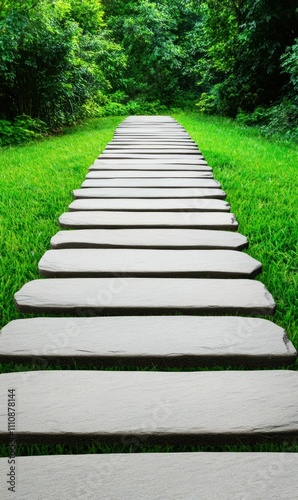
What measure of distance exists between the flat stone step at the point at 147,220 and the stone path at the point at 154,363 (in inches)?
6.2

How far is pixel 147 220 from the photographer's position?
9.18 ft

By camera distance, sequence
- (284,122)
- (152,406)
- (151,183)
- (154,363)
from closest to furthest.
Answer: (152,406)
(154,363)
(151,183)
(284,122)

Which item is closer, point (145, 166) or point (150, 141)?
point (145, 166)

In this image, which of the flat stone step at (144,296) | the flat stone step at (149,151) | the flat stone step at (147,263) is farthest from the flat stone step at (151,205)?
the flat stone step at (149,151)

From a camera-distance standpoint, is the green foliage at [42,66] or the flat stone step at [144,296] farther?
the green foliage at [42,66]

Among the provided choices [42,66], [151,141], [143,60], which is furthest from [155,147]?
[143,60]

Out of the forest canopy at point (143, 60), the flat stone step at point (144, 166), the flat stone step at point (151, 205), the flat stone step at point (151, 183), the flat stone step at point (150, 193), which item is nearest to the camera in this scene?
the flat stone step at point (151, 205)

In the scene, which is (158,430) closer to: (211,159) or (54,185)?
(54,185)

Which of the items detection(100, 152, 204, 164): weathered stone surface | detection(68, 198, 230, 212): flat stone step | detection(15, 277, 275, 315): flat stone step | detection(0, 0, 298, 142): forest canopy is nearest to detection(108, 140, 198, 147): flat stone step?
detection(100, 152, 204, 164): weathered stone surface

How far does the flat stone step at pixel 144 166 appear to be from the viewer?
14.7 feet

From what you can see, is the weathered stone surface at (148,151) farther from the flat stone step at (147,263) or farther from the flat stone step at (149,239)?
the flat stone step at (147,263)

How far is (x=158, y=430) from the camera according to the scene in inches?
44.8

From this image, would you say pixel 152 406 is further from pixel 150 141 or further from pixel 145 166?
pixel 150 141

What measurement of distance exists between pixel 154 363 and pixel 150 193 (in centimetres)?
216
